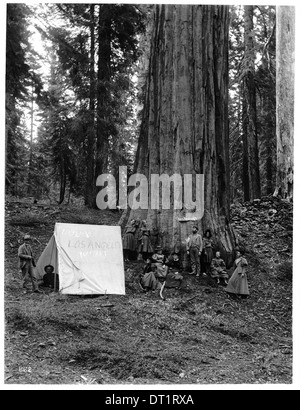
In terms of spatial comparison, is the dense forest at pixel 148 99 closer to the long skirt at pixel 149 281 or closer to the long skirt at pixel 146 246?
the long skirt at pixel 146 246

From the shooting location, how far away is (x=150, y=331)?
828cm

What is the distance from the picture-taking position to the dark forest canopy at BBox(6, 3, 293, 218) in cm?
1215

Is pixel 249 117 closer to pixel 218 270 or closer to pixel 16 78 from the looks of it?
pixel 218 270

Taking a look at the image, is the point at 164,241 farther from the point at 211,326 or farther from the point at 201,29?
the point at 201,29

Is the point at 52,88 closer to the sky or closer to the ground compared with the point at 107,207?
closer to the sky

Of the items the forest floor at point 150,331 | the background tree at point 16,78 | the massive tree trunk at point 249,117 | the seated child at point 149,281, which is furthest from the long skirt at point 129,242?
the massive tree trunk at point 249,117

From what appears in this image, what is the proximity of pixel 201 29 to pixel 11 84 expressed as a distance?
408 cm

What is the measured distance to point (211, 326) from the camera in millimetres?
8734

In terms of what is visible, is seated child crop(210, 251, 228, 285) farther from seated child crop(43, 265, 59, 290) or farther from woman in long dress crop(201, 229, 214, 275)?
seated child crop(43, 265, 59, 290)

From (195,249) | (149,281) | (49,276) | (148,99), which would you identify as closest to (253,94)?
(148,99)

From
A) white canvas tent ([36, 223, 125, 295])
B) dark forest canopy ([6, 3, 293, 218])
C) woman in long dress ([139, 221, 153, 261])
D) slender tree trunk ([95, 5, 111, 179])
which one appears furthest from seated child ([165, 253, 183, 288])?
slender tree trunk ([95, 5, 111, 179])

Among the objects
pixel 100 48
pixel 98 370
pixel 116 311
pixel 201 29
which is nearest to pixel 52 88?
pixel 100 48
